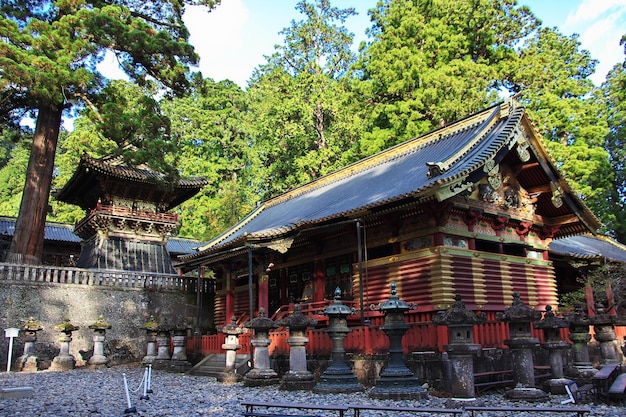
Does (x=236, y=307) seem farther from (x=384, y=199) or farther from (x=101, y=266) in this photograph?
(x=384, y=199)

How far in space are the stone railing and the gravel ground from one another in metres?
5.68

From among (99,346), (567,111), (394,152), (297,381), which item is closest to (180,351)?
(99,346)

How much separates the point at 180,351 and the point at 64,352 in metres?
4.03

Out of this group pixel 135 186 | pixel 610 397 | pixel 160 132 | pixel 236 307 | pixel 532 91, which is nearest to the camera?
pixel 610 397

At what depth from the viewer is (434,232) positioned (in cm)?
1379

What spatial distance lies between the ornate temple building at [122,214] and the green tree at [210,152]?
8495 millimetres

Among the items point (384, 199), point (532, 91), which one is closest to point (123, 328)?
point (384, 199)

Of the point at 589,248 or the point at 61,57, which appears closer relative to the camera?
the point at 61,57

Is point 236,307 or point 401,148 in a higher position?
point 401,148

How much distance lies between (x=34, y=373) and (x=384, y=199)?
12.4 metres

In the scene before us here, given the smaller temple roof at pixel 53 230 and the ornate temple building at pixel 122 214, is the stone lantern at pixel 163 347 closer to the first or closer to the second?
the ornate temple building at pixel 122 214

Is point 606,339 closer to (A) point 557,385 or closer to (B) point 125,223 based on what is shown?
(A) point 557,385

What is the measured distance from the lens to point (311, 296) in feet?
59.0

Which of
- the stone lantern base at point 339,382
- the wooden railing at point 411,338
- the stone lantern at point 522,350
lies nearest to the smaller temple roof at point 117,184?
the wooden railing at point 411,338
